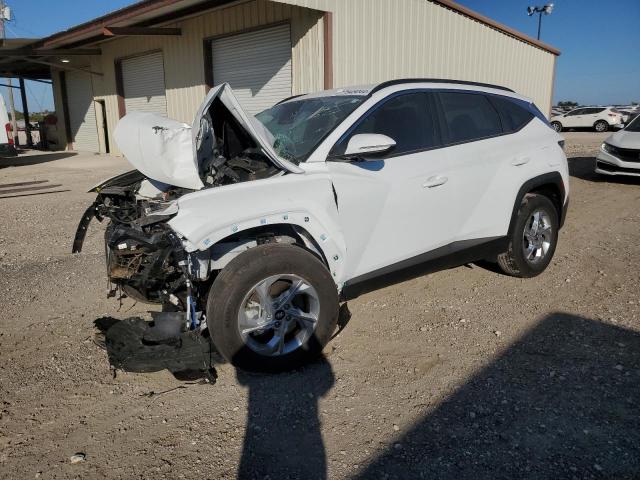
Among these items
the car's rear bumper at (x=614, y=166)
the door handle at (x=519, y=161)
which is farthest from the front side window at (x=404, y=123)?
the car's rear bumper at (x=614, y=166)

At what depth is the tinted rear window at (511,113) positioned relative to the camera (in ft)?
15.6

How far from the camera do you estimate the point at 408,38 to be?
12.7 meters

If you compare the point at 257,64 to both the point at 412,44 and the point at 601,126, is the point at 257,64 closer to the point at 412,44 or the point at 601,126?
the point at 412,44

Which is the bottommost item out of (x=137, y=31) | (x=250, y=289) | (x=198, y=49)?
(x=250, y=289)

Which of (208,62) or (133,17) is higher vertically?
(133,17)

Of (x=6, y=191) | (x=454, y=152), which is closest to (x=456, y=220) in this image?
(x=454, y=152)

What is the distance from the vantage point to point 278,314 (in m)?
3.33

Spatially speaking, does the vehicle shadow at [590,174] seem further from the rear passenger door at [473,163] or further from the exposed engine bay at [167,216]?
the exposed engine bay at [167,216]

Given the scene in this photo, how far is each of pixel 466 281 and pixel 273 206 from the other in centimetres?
264

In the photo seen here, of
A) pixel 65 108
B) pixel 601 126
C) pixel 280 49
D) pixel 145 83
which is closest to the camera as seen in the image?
pixel 280 49

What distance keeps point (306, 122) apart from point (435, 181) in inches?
43.0

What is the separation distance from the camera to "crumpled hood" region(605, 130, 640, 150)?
10.4 metres

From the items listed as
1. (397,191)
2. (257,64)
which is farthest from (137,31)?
(397,191)

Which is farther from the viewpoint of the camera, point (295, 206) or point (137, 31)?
point (137, 31)
